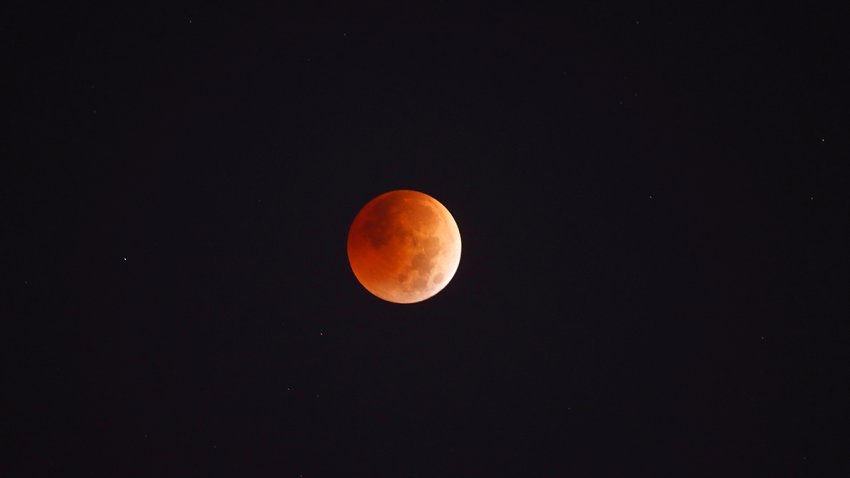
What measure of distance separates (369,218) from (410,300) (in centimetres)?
73

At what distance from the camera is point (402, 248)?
5102 mm

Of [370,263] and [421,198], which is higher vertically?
[421,198]

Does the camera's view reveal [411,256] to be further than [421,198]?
No

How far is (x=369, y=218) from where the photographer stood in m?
5.28

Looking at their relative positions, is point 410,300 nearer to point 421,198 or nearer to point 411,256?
point 411,256

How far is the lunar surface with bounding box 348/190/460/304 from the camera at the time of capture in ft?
16.8

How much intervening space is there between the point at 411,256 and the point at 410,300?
43 cm

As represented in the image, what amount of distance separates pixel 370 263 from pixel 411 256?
0.34 meters

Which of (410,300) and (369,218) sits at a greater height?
(369,218)

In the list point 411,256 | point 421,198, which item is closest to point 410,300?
point 411,256

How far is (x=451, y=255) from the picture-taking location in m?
5.36

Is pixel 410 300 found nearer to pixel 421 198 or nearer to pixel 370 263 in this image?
pixel 370 263

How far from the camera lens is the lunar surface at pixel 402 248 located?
512 cm

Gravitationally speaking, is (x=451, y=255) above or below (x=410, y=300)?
above
